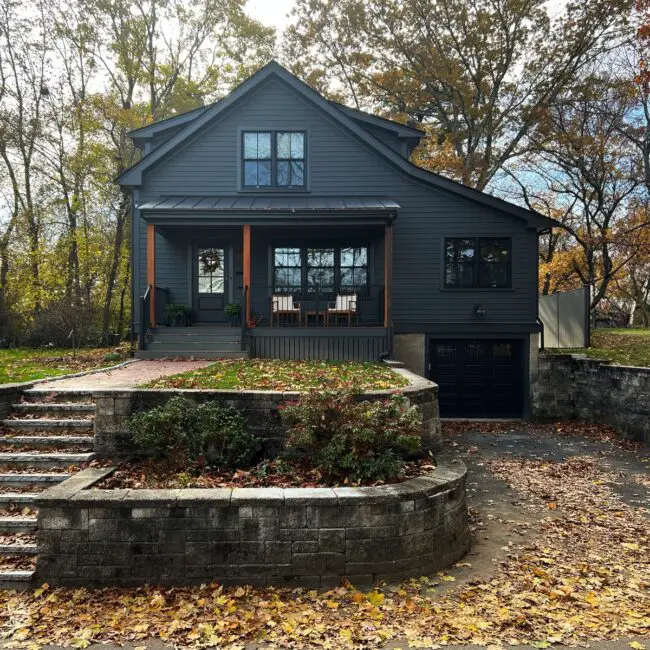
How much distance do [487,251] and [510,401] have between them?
4.42 metres

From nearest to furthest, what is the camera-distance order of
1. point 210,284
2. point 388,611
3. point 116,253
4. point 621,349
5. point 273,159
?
point 388,611
point 273,159
point 210,284
point 621,349
point 116,253

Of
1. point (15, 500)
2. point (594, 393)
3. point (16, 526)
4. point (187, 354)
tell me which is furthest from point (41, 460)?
point (594, 393)

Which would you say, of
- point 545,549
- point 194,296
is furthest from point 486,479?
point 194,296

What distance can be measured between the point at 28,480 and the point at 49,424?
1.21 metres

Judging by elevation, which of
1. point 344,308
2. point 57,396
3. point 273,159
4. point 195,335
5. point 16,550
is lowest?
point 16,550

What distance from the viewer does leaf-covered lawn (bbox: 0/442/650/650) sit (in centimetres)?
398

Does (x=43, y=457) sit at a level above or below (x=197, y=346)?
below

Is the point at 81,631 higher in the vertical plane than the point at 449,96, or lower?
lower

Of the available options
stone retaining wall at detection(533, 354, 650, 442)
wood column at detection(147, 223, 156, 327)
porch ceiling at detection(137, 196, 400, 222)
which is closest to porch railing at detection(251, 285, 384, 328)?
porch ceiling at detection(137, 196, 400, 222)

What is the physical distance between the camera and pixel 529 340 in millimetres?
14195

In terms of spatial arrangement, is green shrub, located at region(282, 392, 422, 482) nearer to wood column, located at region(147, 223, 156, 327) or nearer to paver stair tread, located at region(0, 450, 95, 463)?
paver stair tread, located at region(0, 450, 95, 463)

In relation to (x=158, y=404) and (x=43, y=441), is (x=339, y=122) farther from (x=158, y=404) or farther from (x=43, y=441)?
(x=43, y=441)

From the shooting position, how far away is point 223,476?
5.79 metres

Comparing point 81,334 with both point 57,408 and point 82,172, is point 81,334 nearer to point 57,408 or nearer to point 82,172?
point 82,172
